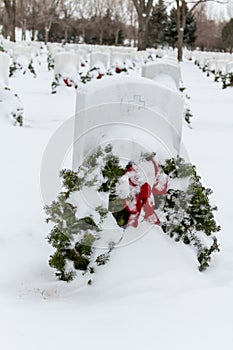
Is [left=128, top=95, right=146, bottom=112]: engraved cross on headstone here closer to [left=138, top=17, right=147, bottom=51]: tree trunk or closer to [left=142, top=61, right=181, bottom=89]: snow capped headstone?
[left=142, top=61, right=181, bottom=89]: snow capped headstone

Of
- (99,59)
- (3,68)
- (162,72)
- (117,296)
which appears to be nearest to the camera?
(117,296)

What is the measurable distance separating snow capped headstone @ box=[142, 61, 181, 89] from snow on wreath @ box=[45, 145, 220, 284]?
216cm

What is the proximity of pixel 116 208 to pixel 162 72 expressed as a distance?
2.87 meters

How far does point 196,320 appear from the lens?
2.71 metres

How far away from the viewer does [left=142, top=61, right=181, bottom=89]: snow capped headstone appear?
18.2ft

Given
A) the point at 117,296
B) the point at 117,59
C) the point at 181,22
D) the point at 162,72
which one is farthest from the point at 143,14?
the point at 117,296

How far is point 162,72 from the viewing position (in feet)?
19.3

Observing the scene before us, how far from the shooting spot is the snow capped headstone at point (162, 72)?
555cm

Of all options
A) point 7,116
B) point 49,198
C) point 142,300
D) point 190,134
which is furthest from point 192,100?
point 142,300

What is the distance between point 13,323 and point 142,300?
0.66m

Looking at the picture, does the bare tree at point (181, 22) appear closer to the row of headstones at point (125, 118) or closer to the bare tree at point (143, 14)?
the bare tree at point (143, 14)

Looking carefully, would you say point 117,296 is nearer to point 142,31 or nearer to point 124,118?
point 124,118

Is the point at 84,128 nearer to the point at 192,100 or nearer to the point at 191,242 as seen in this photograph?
the point at 191,242

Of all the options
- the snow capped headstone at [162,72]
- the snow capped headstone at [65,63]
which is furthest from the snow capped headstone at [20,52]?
the snow capped headstone at [162,72]
